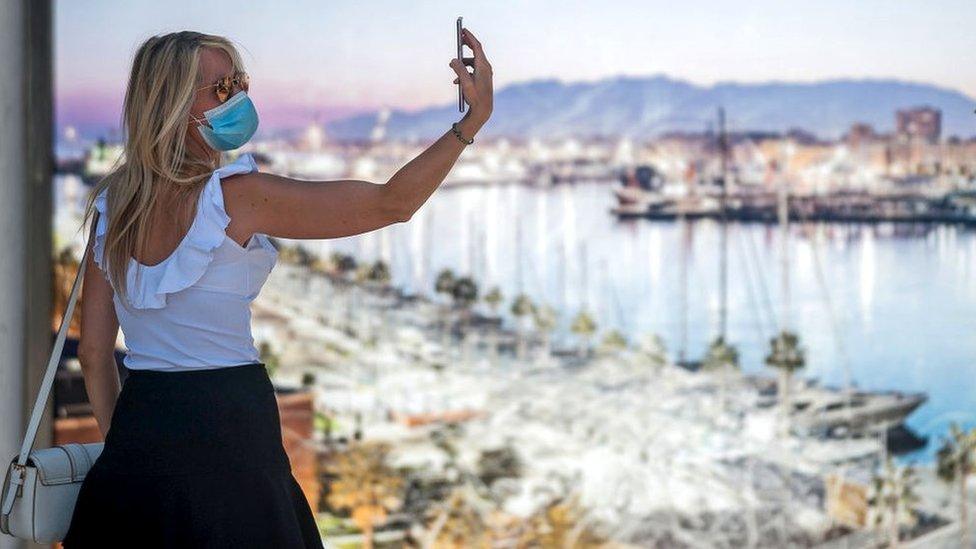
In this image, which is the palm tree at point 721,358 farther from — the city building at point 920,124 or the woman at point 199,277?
the woman at point 199,277

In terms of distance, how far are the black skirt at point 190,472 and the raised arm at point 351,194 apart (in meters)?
0.21

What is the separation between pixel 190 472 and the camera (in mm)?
1732

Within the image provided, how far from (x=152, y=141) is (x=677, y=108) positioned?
101 inches

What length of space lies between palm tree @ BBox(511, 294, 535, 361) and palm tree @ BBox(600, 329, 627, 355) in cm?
22

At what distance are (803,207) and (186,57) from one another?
2.63 meters

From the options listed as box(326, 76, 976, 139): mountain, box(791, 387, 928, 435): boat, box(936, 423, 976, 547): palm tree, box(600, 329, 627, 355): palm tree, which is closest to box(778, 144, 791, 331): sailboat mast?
box(326, 76, 976, 139): mountain

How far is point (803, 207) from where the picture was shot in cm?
402

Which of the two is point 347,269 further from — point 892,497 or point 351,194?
point 351,194

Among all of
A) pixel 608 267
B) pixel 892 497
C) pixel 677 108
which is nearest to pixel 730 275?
pixel 608 267

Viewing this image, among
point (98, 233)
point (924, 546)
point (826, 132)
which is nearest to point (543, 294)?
point (826, 132)

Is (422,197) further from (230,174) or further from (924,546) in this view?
(924,546)

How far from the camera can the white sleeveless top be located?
1.69 m

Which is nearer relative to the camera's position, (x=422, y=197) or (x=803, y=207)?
(x=422, y=197)

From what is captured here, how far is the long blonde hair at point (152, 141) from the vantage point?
5.53ft
